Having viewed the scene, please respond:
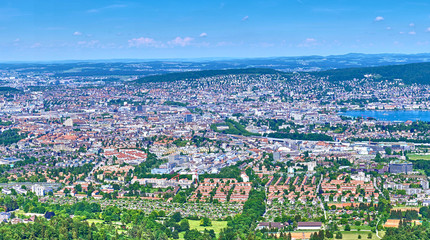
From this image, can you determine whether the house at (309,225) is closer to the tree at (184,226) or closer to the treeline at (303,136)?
the tree at (184,226)

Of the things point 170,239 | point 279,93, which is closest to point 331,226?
point 170,239

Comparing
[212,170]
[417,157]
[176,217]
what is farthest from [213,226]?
[417,157]

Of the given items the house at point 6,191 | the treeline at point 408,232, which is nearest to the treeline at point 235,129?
the house at point 6,191

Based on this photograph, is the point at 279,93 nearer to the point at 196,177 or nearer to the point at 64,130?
the point at 64,130

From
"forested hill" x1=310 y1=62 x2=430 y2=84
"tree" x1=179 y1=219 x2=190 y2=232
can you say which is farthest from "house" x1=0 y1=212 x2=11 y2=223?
"forested hill" x1=310 y1=62 x2=430 y2=84

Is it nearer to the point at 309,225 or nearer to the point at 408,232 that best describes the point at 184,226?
the point at 309,225
